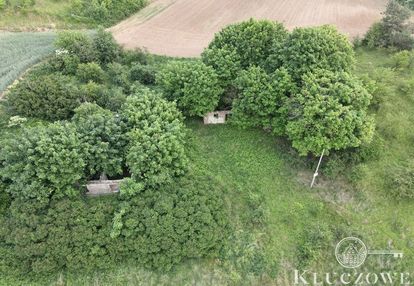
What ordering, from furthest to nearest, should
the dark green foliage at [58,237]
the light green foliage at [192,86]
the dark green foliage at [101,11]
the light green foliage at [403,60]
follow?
1. the dark green foliage at [101,11]
2. the light green foliage at [403,60]
3. the light green foliage at [192,86]
4. the dark green foliage at [58,237]

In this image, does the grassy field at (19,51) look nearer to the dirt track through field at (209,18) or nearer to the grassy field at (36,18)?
the grassy field at (36,18)

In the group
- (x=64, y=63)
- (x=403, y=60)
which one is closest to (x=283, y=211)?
(x=403, y=60)

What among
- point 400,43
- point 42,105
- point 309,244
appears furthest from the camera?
point 400,43

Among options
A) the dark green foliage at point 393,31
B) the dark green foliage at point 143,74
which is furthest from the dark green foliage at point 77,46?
the dark green foliage at point 393,31

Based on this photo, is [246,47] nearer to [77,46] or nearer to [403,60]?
[403,60]

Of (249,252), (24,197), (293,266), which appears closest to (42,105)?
(24,197)

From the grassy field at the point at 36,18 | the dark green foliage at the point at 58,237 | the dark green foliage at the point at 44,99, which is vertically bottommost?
the dark green foliage at the point at 58,237

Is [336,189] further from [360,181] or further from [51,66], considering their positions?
[51,66]
